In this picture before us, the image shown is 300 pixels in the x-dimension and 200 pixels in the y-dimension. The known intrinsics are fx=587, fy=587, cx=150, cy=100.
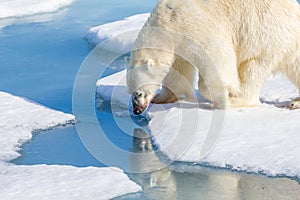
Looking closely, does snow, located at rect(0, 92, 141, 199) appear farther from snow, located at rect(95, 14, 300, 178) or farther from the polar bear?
the polar bear

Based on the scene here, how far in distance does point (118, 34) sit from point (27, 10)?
10.6 ft

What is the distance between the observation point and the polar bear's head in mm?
5484

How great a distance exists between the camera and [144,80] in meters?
5.53

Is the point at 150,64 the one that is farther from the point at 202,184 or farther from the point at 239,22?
the point at 202,184

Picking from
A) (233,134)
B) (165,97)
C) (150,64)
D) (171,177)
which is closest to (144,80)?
(150,64)

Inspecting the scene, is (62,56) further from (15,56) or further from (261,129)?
(261,129)

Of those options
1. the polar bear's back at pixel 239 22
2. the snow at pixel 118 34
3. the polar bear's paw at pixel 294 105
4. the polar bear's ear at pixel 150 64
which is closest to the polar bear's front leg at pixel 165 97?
the polar bear's ear at pixel 150 64

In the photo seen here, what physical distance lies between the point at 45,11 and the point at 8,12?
77 cm

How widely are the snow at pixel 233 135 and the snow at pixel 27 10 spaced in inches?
223

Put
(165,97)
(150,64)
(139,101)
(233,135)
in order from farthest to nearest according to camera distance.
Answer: (165,97) → (139,101) → (150,64) → (233,135)

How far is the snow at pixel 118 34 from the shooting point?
28.5ft

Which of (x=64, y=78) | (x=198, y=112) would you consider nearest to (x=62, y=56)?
(x=64, y=78)

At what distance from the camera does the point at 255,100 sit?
581 cm

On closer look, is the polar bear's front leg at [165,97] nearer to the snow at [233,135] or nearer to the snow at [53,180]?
the snow at [233,135]
